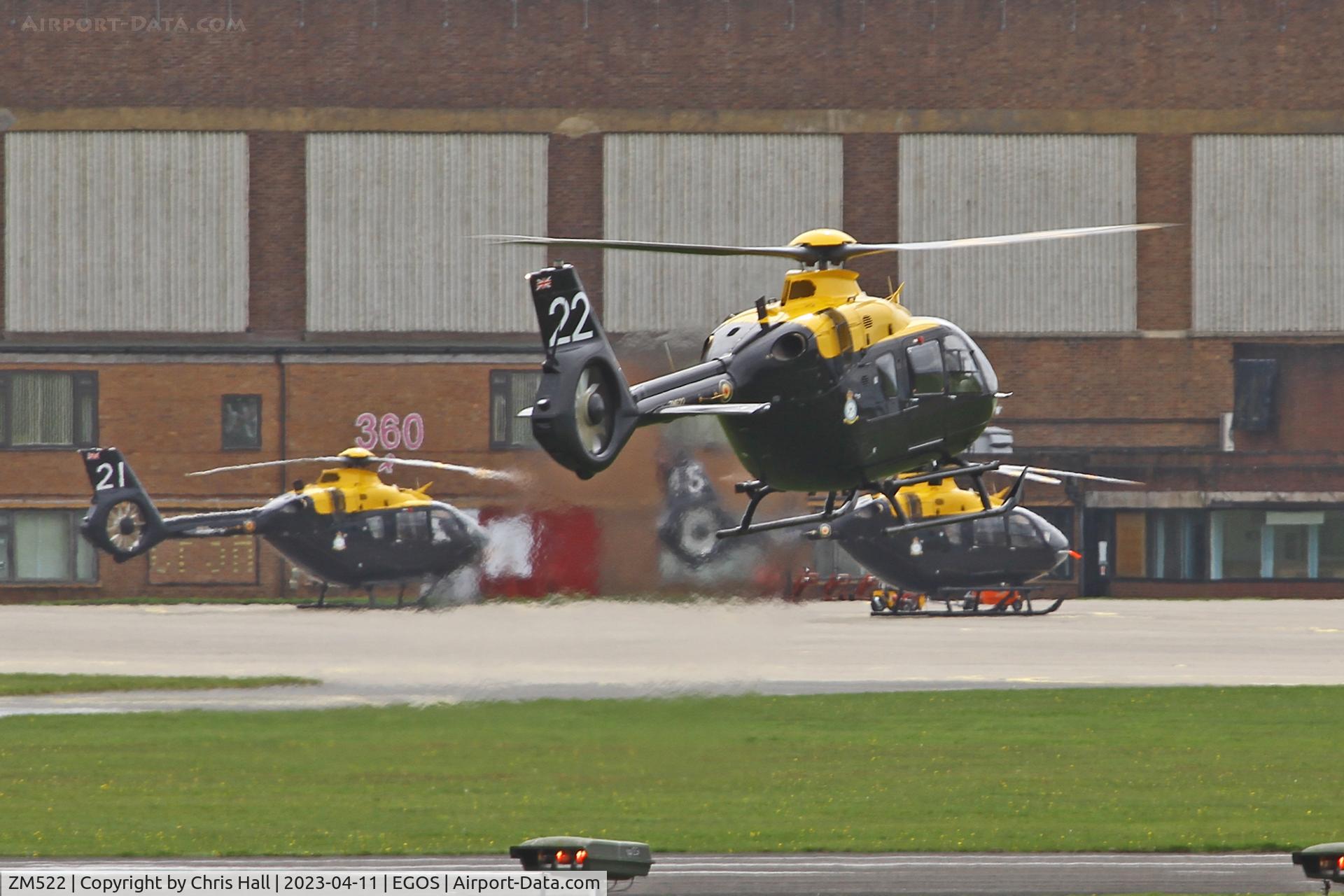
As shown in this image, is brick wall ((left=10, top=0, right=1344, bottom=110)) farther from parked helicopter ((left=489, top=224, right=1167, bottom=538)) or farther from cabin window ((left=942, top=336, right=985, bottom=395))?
parked helicopter ((left=489, top=224, right=1167, bottom=538))

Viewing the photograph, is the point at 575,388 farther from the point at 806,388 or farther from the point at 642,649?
the point at 642,649

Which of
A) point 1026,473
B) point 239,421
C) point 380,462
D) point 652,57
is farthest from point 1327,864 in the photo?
point 652,57

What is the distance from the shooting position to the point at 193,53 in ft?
284

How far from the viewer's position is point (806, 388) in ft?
94.4

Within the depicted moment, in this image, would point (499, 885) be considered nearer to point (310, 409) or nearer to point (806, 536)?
point (806, 536)

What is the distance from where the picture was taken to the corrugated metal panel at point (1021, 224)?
8425 cm

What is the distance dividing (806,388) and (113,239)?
206ft

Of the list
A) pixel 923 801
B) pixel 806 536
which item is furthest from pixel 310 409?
pixel 923 801

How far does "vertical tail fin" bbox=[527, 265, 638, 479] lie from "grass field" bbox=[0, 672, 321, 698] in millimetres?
24308

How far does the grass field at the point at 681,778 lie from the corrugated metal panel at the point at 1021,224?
135 feet

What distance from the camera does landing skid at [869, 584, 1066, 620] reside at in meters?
67.8

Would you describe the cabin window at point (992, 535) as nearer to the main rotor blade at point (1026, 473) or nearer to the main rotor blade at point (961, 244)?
the main rotor blade at point (1026, 473)

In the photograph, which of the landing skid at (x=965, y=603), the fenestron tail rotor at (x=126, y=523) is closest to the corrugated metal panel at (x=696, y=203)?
the landing skid at (x=965, y=603)

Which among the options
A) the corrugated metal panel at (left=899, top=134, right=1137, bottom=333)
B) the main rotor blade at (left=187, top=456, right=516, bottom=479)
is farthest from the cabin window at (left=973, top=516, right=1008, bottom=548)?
the corrugated metal panel at (left=899, top=134, right=1137, bottom=333)
